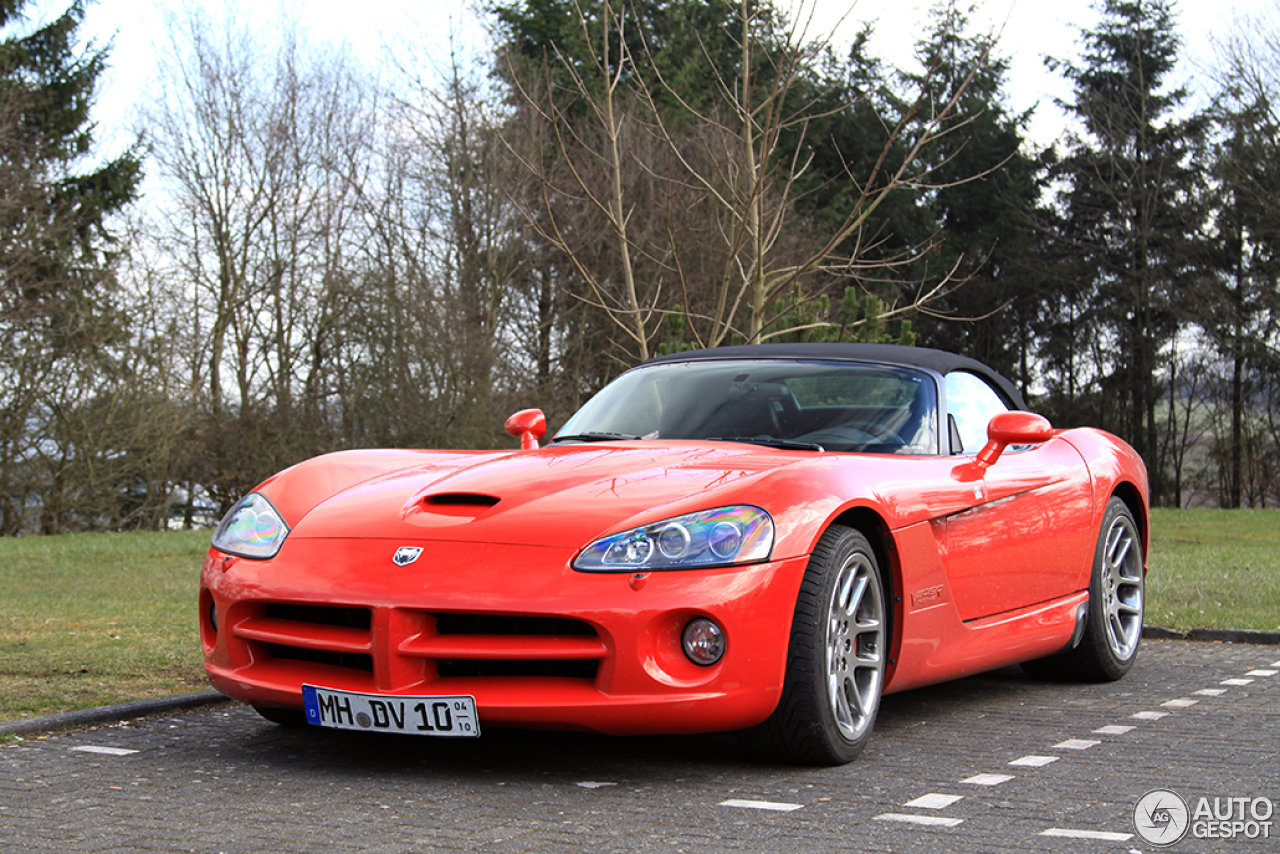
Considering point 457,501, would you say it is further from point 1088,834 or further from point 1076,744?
point 1076,744

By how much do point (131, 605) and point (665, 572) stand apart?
6433 millimetres

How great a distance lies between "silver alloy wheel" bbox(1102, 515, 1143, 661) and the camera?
20.6ft

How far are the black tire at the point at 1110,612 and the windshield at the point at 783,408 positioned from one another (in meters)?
1.35

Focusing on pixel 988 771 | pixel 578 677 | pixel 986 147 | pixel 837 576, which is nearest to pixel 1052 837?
pixel 988 771

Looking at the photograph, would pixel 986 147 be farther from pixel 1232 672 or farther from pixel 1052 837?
pixel 1052 837

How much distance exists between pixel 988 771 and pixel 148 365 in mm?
20634

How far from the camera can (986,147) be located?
43.7 meters

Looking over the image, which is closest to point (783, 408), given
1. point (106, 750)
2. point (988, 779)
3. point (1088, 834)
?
point (988, 779)

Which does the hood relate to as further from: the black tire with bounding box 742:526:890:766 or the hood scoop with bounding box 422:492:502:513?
the black tire with bounding box 742:526:890:766

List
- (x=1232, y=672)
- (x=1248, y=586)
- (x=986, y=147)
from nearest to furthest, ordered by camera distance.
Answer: (x=1232, y=672)
(x=1248, y=586)
(x=986, y=147)

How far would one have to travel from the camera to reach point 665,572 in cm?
388

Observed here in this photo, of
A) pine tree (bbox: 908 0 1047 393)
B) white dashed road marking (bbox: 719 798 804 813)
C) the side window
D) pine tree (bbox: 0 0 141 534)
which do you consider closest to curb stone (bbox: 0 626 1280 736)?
white dashed road marking (bbox: 719 798 804 813)

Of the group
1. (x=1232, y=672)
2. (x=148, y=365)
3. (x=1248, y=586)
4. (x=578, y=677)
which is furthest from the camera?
(x=148, y=365)

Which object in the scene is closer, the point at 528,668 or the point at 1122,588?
the point at 528,668
